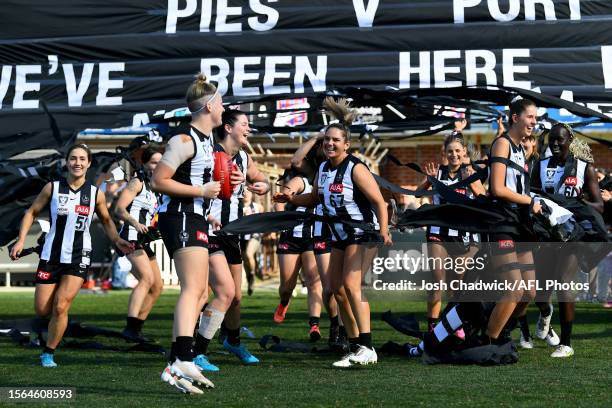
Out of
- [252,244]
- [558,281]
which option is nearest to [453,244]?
[558,281]

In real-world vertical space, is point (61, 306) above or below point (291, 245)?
below

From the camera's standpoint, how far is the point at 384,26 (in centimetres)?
1080

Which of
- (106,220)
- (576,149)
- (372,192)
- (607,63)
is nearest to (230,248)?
(106,220)

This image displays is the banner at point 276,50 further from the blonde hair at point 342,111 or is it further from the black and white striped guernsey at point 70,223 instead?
the black and white striped guernsey at point 70,223

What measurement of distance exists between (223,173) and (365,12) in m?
3.73

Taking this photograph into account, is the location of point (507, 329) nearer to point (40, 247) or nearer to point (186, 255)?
point (186, 255)

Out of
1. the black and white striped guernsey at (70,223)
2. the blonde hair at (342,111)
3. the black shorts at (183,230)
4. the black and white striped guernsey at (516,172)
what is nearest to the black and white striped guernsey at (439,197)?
the blonde hair at (342,111)

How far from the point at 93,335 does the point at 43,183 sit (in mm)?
1920

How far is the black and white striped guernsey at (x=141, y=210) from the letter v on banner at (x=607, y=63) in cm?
482

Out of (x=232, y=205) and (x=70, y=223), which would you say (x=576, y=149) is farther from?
(x=70, y=223)

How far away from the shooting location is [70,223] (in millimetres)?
9891

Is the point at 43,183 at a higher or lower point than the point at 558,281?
higher

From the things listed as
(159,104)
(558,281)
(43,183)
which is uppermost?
(159,104)

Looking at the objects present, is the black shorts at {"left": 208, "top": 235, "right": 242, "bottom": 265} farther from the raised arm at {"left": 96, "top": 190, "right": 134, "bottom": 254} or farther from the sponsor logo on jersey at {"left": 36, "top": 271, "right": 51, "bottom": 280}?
the sponsor logo on jersey at {"left": 36, "top": 271, "right": 51, "bottom": 280}
